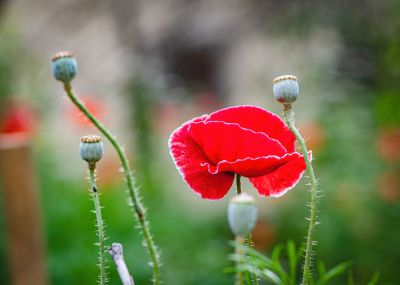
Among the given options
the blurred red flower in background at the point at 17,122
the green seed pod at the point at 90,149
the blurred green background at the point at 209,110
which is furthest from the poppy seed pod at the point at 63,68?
the blurred red flower in background at the point at 17,122

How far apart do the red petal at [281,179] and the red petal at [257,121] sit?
0.02 meters

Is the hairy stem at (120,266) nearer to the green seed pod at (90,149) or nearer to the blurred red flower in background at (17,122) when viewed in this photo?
the green seed pod at (90,149)

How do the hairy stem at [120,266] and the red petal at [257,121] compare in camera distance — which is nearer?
the hairy stem at [120,266]

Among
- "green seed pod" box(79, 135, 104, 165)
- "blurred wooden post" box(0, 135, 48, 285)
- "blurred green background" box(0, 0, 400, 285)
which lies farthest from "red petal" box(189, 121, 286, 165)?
"blurred green background" box(0, 0, 400, 285)

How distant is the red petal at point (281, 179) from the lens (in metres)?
0.68

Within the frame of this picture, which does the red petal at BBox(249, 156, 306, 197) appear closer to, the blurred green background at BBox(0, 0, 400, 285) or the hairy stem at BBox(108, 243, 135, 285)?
the hairy stem at BBox(108, 243, 135, 285)

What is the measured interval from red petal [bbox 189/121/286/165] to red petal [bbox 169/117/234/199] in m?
0.01

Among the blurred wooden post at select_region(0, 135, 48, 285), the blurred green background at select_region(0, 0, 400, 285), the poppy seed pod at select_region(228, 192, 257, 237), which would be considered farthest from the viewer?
the blurred green background at select_region(0, 0, 400, 285)

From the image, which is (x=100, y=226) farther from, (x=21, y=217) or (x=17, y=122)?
(x=17, y=122)

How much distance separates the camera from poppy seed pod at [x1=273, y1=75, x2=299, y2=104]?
24.3 inches

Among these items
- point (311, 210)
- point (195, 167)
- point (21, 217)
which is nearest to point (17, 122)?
point (21, 217)

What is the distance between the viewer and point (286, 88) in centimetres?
62

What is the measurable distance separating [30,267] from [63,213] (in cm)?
127

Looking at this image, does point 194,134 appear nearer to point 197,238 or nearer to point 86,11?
point 197,238
